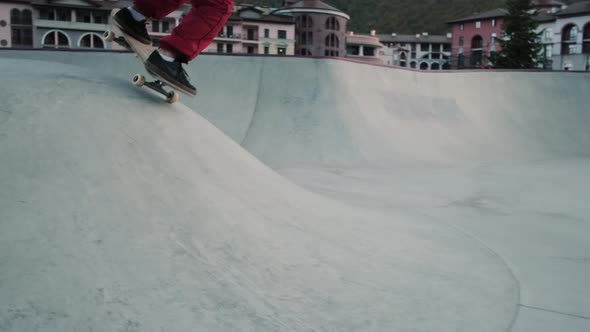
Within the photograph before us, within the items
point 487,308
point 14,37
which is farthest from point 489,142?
point 14,37

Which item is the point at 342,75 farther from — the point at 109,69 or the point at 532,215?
the point at 532,215

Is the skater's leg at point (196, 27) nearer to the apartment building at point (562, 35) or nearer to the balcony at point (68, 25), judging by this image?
the balcony at point (68, 25)

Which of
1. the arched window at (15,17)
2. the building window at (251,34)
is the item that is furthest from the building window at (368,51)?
the arched window at (15,17)

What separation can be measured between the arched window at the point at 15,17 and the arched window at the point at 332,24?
37.2 m

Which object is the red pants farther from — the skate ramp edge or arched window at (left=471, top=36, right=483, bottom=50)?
arched window at (left=471, top=36, right=483, bottom=50)

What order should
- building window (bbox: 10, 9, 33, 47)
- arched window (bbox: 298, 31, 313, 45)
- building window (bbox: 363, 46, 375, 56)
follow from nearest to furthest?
1. building window (bbox: 10, 9, 33, 47)
2. arched window (bbox: 298, 31, 313, 45)
3. building window (bbox: 363, 46, 375, 56)

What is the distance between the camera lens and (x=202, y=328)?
218 centimetres

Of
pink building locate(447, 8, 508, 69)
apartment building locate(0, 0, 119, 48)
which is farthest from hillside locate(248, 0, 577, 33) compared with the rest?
apartment building locate(0, 0, 119, 48)

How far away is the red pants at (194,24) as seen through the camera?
3.83 m

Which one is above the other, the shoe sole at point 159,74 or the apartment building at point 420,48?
the apartment building at point 420,48

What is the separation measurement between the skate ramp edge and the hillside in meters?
120

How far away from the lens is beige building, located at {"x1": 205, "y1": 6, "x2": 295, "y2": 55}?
60431 millimetres

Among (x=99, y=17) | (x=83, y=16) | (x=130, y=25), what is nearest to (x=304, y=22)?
(x=99, y=17)

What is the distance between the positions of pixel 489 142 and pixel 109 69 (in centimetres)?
883
